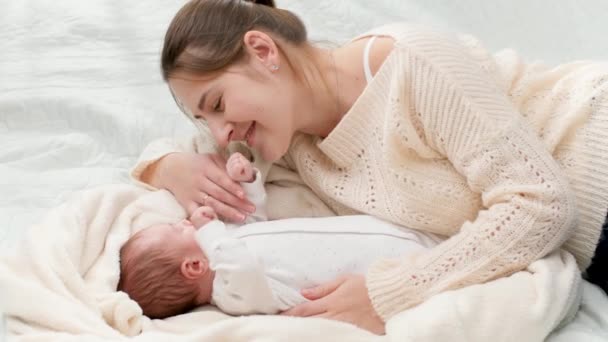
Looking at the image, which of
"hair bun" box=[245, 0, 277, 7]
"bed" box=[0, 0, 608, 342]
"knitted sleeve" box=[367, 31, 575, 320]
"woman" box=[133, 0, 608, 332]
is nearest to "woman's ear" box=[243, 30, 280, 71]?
"woman" box=[133, 0, 608, 332]

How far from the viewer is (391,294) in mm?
1068

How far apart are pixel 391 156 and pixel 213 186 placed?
0.97 feet

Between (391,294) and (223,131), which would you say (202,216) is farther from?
(391,294)

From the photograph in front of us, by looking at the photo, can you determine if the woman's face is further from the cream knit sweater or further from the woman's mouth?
the cream knit sweater

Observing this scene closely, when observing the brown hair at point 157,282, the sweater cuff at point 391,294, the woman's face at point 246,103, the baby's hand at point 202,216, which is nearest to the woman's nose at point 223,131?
the woman's face at point 246,103

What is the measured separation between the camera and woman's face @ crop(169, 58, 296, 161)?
1227 mm

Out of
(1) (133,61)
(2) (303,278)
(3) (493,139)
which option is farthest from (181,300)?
(1) (133,61)

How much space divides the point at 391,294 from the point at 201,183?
40cm

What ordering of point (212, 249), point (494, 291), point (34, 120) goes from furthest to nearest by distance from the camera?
1. point (34, 120)
2. point (212, 249)
3. point (494, 291)

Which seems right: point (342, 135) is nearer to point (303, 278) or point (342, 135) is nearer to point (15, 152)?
point (303, 278)

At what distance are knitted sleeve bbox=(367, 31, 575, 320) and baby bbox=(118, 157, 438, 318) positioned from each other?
7 centimetres

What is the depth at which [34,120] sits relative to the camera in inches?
63.7

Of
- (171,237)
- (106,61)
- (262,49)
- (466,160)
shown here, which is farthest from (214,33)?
(106,61)

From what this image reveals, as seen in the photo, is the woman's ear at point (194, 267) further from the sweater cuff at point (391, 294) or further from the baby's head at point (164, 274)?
the sweater cuff at point (391, 294)
